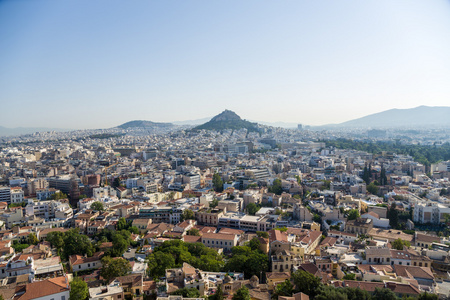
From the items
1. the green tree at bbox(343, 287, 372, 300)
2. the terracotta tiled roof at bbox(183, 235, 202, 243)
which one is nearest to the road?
the terracotta tiled roof at bbox(183, 235, 202, 243)

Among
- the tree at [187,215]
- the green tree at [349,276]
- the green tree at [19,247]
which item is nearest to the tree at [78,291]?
the green tree at [19,247]

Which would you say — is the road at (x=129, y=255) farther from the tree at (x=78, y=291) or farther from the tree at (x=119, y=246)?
the tree at (x=78, y=291)

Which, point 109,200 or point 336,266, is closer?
point 336,266

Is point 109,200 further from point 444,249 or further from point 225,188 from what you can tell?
point 444,249

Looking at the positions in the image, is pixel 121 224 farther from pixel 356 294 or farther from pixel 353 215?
pixel 353 215

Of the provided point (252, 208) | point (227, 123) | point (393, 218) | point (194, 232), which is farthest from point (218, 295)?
point (227, 123)

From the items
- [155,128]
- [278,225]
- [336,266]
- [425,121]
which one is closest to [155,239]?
[278,225]
